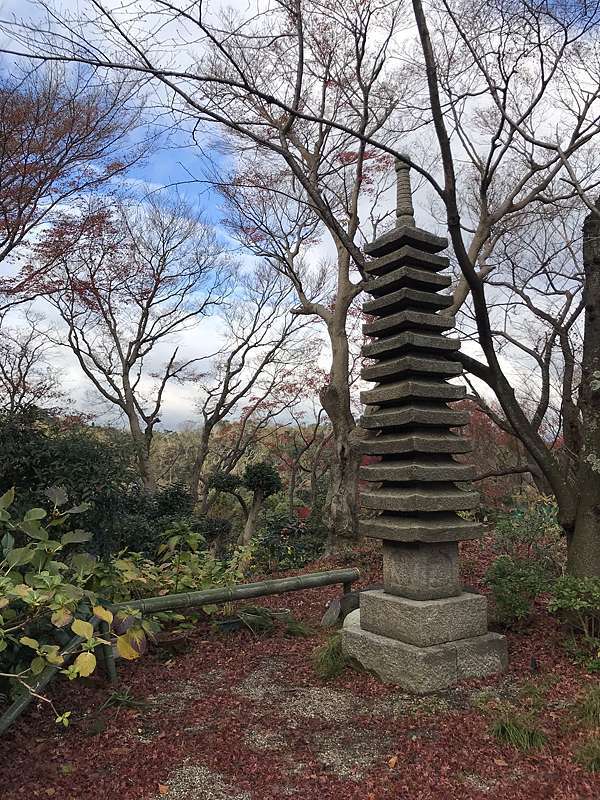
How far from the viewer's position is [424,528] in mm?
4559

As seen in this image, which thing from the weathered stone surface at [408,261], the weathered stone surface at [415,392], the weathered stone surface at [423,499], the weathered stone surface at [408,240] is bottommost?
the weathered stone surface at [423,499]

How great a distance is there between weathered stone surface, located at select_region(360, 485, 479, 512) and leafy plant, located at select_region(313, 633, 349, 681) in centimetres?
122

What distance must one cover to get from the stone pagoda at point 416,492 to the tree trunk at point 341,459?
561 centimetres

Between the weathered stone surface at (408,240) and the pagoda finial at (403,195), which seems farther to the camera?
→ the pagoda finial at (403,195)

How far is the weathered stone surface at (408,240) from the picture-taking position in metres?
5.04

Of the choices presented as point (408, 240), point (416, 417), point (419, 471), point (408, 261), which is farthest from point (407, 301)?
point (419, 471)

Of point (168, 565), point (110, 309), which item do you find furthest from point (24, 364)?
point (168, 565)

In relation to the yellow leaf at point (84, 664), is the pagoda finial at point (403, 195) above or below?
above

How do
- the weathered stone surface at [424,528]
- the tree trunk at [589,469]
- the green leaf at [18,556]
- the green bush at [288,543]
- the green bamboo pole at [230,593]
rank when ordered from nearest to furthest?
1. the green leaf at [18,556]
2. the weathered stone surface at [424,528]
3. the green bamboo pole at [230,593]
4. the tree trunk at [589,469]
5. the green bush at [288,543]

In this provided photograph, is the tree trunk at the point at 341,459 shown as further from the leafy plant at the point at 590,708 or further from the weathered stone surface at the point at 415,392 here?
the leafy plant at the point at 590,708

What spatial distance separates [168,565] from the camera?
6383 mm

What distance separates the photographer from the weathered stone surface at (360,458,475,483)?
15.3 ft

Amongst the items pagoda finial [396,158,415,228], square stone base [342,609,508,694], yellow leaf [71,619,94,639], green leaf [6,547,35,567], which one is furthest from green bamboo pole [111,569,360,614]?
pagoda finial [396,158,415,228]

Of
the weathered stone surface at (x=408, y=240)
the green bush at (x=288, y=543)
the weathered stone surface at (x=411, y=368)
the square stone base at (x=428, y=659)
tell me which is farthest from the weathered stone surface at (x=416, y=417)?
the green bush at (x=288, y=543)
